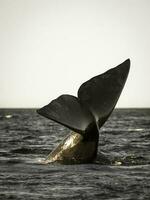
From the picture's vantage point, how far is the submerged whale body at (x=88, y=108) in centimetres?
1194

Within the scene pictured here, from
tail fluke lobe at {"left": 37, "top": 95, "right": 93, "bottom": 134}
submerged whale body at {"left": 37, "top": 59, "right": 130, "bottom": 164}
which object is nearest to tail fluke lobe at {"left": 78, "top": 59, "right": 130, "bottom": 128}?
submerged whale body at {"left": 37, "top": 59, "right": 130, "bottom": 164}

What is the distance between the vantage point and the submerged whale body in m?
11.9

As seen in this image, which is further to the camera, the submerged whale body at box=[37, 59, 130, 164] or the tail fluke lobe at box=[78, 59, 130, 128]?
the tail fluke lobe at box=[78, 59, 130, 128]

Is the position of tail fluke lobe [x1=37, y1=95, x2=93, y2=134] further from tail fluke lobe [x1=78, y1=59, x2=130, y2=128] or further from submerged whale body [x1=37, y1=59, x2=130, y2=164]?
tail fluke lobe [x1=78, y1=59, x2=130, y2=128]

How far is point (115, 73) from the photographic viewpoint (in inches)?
514

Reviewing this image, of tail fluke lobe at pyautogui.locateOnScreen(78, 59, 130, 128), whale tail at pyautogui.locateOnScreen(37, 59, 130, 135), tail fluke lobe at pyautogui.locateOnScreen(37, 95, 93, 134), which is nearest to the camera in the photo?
tail fluke lobe at pyautogui.locateOnScreen(37, 95, 93, 134)

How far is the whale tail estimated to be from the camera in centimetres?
1193

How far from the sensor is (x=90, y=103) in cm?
1248

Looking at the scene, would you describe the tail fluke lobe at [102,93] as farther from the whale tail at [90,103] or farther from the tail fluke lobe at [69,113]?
the tail fluke lobe at [69,113]

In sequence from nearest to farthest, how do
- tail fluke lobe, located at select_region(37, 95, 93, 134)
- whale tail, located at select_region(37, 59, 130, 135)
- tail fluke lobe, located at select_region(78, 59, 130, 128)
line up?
1. tail fluke lobe, located at select_region(37, 95, 93, 134)
2. whale tail, located at select_region(37, 59, 130, 135)
3. tail fluke lobe, located at select_region(78, 59, 130, 128)

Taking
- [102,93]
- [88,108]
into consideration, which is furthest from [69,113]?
[102,93]

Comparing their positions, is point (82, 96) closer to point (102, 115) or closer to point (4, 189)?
point (102, 115)

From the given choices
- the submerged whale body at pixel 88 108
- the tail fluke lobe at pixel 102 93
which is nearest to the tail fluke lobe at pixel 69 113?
the submerged whale body at pixel 88 108

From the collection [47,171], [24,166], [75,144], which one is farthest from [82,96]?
[24,166]
